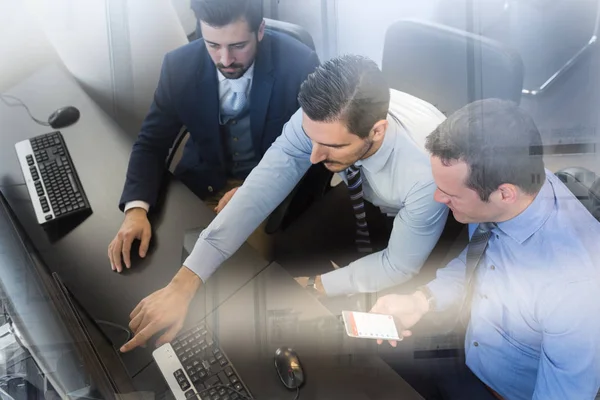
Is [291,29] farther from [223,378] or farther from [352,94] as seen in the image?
[223,378]

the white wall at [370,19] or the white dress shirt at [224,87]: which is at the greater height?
the white wall at [370,19]

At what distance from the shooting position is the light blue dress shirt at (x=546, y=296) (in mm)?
996

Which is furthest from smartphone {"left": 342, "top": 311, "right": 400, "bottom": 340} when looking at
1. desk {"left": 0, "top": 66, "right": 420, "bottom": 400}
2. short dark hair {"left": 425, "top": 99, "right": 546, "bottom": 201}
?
short dark hair {"left": 425, "top": 99, "right": 546, "bottom": 201}

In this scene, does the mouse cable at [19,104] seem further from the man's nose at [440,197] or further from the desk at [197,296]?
the man's nose at [440,197]

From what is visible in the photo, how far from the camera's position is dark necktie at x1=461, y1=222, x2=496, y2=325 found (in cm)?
112

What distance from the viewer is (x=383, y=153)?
1.22 metres

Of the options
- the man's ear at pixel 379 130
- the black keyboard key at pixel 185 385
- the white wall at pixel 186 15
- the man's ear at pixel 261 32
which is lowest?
the black keyboard key at pixel 185 385

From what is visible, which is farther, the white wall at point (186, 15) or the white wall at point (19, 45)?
the white wall at point (19, 45)

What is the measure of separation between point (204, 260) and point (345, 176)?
0.40 metres

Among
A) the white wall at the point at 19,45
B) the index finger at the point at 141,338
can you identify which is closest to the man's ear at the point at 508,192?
the index finger at the point at 141,338

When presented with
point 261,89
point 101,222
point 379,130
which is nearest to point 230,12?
point 261,89

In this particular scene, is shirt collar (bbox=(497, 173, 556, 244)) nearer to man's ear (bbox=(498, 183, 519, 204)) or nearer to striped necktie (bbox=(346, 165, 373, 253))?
man's ear (bbox=(498, 183, 519, 204))

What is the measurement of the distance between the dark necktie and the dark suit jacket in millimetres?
510

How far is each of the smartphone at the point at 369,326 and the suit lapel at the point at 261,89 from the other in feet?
1.71
